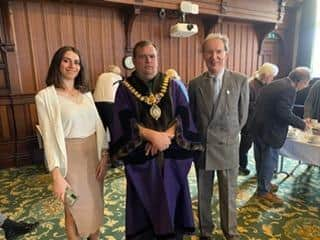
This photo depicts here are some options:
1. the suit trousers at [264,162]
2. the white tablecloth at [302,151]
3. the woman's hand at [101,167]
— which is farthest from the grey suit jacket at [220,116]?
the white tablecloth at [302,151]

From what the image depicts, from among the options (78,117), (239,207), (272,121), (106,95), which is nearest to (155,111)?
(78,117)

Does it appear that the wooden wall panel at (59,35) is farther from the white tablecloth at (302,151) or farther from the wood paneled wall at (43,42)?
the white tablecloth at (302,151)

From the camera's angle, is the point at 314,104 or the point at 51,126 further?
the point at 314,104

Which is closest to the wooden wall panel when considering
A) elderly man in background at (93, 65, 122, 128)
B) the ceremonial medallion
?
elderly man in background at (93, 65, 122, 128)

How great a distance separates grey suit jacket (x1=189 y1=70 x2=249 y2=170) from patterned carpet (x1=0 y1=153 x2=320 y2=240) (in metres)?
0.76

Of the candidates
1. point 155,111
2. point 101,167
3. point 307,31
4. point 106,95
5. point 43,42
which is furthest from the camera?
point 307,31

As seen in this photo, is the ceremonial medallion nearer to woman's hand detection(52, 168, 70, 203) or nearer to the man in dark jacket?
woman's hand detection(52, 168, 70, 203)

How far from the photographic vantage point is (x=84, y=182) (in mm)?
1554

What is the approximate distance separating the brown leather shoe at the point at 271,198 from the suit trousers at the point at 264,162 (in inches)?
1.3

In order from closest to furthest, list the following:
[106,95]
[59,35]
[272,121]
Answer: [272,121] < [106,95] < [59,35]

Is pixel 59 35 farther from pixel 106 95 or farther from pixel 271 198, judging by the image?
pixel 271 198

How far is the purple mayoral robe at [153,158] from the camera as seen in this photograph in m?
1.52

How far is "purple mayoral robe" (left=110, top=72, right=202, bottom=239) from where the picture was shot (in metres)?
1.52

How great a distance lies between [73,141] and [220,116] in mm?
1005
